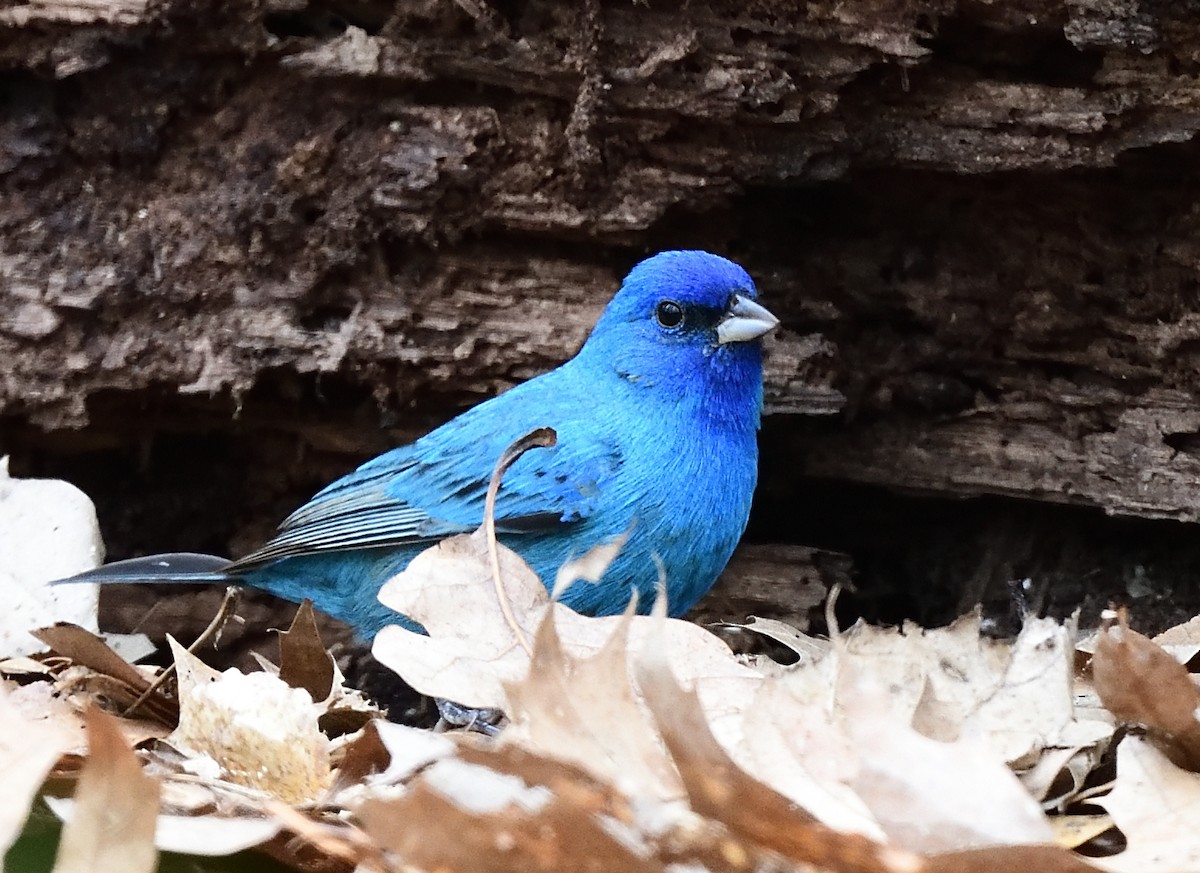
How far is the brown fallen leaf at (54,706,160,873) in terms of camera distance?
3.83 ft

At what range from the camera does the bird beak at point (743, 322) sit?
9.52 ft

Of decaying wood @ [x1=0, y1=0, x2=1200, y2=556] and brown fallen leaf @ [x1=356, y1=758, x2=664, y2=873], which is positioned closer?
brown fallen leaf @ [x1=356, y1=758, x2=664, y2=873]

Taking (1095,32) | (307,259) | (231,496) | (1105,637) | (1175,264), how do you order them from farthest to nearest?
(231,496), (307,259), (1175,264), (1095,32), (1105,637)

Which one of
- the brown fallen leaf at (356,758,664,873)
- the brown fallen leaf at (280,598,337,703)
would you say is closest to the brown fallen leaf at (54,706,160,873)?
the brown fallen leaf at (356,758,664,873)

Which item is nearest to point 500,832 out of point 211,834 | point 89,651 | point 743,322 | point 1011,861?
point 211,834

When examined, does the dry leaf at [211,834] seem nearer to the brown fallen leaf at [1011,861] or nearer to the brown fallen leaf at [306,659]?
the brown fallen leaf at [1011,861]

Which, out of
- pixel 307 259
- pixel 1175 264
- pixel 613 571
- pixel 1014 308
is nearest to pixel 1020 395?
pixel 1014 308

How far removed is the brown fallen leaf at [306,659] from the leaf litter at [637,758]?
6.9 inches

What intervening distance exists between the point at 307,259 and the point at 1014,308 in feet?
5.69

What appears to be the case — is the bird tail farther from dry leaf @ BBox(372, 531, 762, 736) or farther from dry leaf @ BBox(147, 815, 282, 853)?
dry leaf @ BBox(147, 815, 282, 853)

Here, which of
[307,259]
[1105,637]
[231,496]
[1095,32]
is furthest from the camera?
[231,496]

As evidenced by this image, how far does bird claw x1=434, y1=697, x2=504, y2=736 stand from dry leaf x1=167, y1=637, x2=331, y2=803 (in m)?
0.33

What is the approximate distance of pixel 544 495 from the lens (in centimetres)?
274

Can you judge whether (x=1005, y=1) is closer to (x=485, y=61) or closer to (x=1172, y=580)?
(x=485, y=61)
